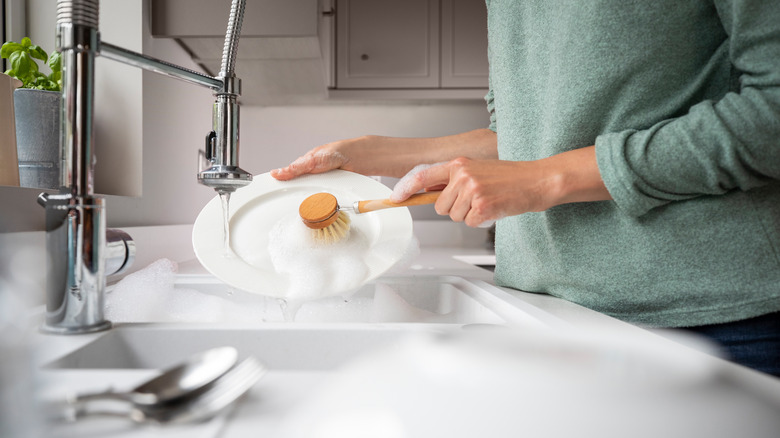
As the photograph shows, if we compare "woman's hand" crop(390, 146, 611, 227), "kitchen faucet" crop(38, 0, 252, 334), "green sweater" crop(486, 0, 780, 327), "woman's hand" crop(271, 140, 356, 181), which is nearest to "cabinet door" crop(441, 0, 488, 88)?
"woman's hand" crop(271, 140, 356, 181)

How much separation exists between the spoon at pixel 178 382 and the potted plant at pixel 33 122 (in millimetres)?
761

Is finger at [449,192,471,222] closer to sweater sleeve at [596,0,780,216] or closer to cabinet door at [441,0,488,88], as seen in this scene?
sweater sleeve at [596,0,780,216]

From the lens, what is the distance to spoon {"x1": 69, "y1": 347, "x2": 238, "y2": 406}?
26 cm

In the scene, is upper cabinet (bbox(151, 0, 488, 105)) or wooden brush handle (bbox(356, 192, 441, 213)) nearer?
wooden brush handle (bbox(356, 192, 441, 213))

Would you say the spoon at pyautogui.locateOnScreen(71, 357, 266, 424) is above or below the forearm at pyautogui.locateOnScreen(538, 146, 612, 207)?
below

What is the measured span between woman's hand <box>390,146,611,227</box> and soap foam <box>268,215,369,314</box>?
0.58 feet

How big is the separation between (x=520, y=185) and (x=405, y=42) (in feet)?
4.93

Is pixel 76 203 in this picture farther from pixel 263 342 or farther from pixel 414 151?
pixel 414 151

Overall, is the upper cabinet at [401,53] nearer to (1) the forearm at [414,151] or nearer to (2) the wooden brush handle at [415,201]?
(1) the forearm at [414,151]

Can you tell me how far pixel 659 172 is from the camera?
518mm

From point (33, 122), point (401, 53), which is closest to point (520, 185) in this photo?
point (33, 122)

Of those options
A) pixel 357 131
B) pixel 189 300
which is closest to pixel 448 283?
pixel 189 300

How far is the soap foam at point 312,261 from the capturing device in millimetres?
661

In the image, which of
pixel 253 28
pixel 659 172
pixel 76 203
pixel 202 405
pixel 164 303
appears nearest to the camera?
pixel 202 405
